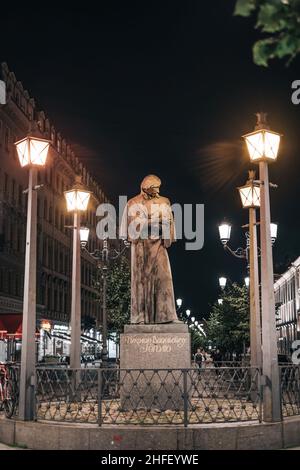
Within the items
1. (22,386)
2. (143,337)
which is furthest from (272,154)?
(22,386)

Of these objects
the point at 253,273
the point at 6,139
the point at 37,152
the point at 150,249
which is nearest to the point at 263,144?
the point at 150,249

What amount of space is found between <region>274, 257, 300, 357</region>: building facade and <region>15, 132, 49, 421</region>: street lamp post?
52.1m

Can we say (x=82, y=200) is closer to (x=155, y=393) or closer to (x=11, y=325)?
(x=155, y=393)

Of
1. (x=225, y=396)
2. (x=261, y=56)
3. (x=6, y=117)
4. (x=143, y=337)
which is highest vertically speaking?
(x=6, y=117)

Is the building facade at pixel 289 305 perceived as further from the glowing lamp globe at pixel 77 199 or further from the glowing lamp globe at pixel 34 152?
the glowing lamp globe at pixel 34 152

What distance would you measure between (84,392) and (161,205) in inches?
152

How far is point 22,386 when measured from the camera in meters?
10.7

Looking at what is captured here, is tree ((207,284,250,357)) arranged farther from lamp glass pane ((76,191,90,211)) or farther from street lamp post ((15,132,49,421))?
street lamp post ((15,132,49,421))

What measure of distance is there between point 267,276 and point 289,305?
218 ft

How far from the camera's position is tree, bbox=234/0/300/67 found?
5.15 metres

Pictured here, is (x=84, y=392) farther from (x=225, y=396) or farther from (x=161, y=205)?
(x=161, y=205)

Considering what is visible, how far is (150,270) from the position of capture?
12539 millimetres

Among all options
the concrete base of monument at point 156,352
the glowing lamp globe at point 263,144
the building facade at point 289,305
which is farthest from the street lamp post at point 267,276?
the building facade at point 289,305
